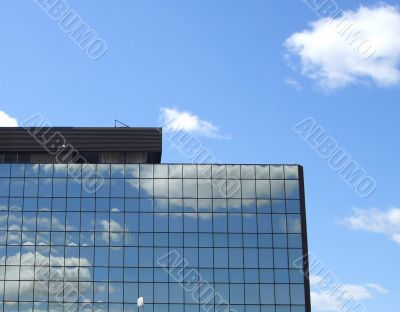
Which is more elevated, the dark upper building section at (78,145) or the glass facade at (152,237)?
the dark upper building section at (78,145)

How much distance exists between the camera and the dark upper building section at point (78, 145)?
328ft

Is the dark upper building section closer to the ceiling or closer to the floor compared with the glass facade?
closer to the ceiling

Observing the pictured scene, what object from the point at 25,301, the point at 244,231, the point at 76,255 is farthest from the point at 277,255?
the point at 25,301

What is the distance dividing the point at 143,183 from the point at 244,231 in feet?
41.0

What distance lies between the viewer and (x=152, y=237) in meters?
94.7

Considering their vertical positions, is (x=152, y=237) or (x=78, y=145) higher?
(x=78, y=145)

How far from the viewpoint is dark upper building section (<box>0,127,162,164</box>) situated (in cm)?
10006

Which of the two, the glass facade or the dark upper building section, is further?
the dark upper building section

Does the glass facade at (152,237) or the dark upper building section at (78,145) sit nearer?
the glass facade at (152,237)

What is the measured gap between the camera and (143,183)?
97062 millimetres

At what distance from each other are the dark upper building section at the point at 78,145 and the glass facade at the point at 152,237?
3103 mm

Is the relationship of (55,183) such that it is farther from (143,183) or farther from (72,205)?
(143,183)

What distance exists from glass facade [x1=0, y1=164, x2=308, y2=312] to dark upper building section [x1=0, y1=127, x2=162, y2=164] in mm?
3103

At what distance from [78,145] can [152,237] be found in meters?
14.5
